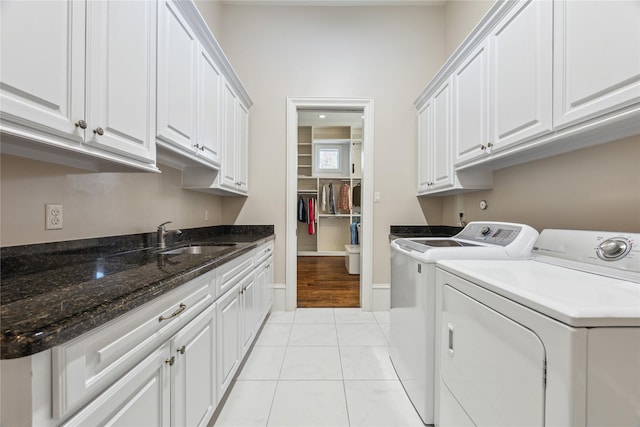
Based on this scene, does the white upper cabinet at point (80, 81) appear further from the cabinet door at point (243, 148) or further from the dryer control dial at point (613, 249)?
the dryer control dial at point (613, 249)

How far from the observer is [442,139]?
7.61 ft

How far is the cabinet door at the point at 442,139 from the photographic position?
7.18 feet

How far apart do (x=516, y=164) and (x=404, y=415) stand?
1.79 meters

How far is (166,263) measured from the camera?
46.2 inches

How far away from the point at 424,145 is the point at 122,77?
254 centimetres

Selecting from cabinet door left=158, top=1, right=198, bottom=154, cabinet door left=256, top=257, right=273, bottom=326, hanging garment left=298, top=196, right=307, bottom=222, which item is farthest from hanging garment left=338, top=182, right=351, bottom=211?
cabinet door left=158, top=1, right=198, bottom=154

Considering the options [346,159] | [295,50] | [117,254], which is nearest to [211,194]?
[117,254]

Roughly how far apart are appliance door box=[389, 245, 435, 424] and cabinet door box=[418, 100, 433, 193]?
1.15m

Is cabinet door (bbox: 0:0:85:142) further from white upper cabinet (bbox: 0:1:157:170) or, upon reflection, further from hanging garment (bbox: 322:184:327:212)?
A: hanging garment (bbox: 322:184:327:212)

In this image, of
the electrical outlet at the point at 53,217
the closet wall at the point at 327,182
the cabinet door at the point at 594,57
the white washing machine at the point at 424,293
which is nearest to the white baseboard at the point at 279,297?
the white washing machine at the point at 424,293

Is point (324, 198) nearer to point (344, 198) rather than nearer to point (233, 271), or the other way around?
point (344, 198)

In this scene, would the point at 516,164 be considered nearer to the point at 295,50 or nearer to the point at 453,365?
the point at 453,365

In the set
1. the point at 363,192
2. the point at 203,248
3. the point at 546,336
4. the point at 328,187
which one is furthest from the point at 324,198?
the point at 546,336

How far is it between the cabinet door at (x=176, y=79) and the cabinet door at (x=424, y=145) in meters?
2.13
